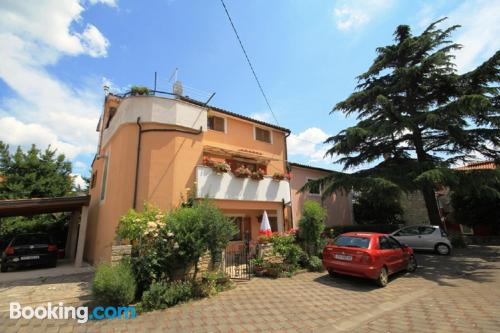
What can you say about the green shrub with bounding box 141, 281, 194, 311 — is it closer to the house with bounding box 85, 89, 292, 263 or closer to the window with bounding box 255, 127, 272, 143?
the house with bounding box 85, 89, 292, 263

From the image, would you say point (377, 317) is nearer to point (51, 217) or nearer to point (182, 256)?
point (182, 256)

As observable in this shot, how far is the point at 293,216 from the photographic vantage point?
16391 mm

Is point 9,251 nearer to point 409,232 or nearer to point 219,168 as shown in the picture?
point 219,168

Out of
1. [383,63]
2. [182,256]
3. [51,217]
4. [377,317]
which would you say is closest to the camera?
[377,317]

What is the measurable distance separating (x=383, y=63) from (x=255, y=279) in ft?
49.5

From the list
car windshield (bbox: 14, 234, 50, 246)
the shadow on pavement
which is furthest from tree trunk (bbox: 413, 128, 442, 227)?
car windshield (bbox: 14, 234, 50, 246)

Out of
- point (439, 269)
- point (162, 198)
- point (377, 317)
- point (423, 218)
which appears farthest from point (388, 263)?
point (423, 218)

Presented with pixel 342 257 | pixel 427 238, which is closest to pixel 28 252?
pixel 342 257

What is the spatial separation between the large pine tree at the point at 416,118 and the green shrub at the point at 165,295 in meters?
9.74

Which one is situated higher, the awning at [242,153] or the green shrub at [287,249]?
the awning at [242,153]

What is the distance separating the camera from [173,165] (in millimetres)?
11594

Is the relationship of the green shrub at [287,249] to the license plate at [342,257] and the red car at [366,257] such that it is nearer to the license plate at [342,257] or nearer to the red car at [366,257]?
the red car at [366,257]

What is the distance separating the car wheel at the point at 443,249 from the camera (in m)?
13.9

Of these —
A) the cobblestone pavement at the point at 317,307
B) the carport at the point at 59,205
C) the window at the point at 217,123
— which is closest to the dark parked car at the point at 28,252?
the carport at the point at 59,205
